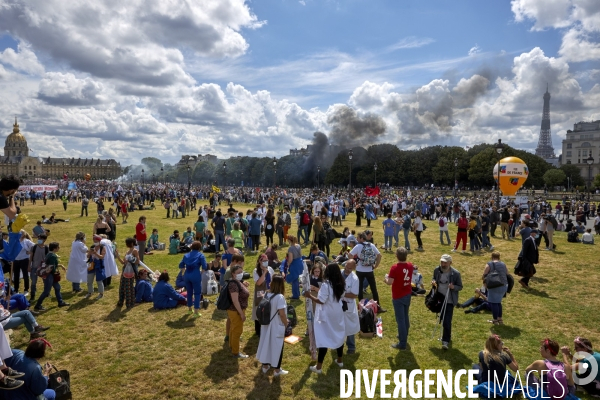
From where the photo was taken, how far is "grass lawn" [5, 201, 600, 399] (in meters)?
5.94

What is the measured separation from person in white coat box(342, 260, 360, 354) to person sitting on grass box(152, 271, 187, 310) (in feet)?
15.5

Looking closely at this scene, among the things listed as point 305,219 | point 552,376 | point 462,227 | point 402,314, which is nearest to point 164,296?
point 402,314

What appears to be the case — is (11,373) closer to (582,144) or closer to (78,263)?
(78,263)

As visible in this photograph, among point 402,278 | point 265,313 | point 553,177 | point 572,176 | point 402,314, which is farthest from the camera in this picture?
point 572,176

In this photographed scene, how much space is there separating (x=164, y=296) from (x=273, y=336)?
4.69 metres

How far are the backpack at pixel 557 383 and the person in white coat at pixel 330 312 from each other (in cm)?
290

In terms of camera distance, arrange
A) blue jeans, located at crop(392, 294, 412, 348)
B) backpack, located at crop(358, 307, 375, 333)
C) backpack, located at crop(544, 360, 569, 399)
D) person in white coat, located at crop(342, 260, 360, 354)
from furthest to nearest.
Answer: backpack, located at crop(358, 307, 375, 333)
blue jeans, located at crop(392, 294, 412, 348)
person in white coat, located at crop(342, 260, 360, 354)
backpack, located at crop(544, 360, 569, 399)

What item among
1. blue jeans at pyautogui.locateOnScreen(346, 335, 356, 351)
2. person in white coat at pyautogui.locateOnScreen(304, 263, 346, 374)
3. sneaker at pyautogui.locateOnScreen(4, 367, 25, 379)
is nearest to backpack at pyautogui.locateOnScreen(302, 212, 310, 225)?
blue jeans at pyautogui.locateOnScreen(346, 335, 356, 351)

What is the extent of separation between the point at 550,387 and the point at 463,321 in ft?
11.3

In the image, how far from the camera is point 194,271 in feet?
28.5

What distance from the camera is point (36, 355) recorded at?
450cm

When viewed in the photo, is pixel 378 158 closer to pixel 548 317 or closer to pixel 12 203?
pixel 548 317

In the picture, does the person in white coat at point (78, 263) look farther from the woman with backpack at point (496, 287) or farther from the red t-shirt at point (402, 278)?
the woman with backpack at point (496, 287)

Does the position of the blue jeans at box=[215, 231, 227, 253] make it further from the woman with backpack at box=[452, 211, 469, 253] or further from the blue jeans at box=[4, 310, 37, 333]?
the woman with backpack at box=[452, 211, 469, 253]
